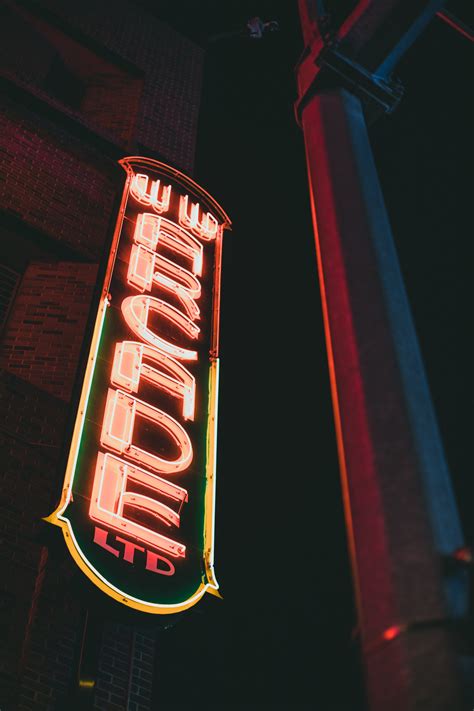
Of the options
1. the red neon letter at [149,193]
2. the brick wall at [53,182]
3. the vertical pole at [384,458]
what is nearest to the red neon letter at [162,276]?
the brick wall at [53,182]

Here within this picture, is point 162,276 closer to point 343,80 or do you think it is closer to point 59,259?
point 59,259

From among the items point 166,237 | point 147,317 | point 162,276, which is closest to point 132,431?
point 147,317

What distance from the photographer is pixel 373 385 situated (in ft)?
7.52

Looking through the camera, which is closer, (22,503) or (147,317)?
(22,503)

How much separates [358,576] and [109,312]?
20.9ft

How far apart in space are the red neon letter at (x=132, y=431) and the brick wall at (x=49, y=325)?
1.17 m

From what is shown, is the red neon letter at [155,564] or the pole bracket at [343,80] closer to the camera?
the pole bracket at [343,80]

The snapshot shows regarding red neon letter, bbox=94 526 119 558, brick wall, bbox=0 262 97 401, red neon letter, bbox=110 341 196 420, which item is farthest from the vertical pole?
brick wall, bbox=0 262 97 401

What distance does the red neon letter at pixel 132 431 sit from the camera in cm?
684

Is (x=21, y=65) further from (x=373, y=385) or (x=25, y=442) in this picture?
(x=373, y=385)

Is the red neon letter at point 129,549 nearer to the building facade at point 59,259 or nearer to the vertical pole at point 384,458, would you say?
the building facade at point 59,259

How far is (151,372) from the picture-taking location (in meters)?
7.70

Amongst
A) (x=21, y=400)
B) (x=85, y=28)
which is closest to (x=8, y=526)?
(x=21, y=400)

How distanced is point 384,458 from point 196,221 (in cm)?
868
